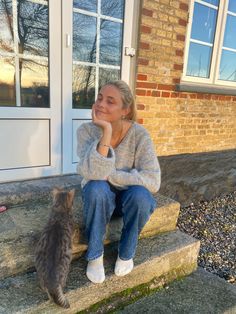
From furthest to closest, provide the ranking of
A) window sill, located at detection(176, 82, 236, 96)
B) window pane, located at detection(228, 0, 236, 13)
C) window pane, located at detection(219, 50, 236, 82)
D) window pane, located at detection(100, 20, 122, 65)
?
window pane, located at detection(219, 50, 236, 82) → window pane, located at detection(228, 0, 236, 13) → window sill, located at detection(176, 82, 236, 96) → window pane, located at detection(100, 20, 122, 65)

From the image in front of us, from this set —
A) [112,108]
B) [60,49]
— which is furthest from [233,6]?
[112,108]

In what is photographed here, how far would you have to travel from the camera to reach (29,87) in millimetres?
2791

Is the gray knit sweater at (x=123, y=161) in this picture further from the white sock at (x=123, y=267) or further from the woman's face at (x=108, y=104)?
the white sock at (x=123, y=267)

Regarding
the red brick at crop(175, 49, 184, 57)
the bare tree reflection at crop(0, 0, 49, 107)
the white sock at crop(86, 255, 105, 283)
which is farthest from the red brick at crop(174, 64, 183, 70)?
the white sock at crop(86, 255, 105, 283)

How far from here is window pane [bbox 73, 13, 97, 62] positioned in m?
2.95

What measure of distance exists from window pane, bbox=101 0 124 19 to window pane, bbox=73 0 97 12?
10cm

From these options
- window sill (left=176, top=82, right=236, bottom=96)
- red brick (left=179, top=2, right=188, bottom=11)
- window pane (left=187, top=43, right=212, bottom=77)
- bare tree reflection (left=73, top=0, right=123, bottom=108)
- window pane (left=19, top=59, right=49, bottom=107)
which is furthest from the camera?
window pane (left=187, top=43, right=212, bottom=77)

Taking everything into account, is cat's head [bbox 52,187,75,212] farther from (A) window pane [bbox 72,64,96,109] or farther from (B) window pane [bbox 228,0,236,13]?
(B) window pane [bbox 228,0,236,13]

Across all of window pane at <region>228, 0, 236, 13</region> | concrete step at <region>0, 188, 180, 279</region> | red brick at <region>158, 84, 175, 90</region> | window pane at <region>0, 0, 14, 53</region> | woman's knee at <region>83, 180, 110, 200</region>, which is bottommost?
concrete step at <region>0, 188, 180, 279</region>

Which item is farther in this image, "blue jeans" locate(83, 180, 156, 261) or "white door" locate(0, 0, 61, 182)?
"white door" locate(0, 0, 61, 182)

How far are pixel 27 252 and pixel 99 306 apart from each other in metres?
0.62

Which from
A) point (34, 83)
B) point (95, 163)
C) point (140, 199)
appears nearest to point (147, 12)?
point (34, 83)

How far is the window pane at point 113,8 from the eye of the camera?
3077mm

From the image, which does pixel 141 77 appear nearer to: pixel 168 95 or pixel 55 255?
pixel 168 95
